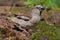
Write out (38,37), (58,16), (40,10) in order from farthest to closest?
1. (58,16)
2. (40,10)
3. (38,37)

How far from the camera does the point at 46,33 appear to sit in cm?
331

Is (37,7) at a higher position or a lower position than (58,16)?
higher

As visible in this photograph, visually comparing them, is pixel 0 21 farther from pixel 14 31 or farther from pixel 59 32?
pixel 59 32

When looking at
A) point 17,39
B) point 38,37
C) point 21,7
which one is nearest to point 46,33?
point 38,37

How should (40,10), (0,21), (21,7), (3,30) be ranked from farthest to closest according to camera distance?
(21,7), (0,21), (40,10), (3,30)

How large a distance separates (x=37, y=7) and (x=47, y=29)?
42 centimetres

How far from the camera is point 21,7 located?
19.0 feet

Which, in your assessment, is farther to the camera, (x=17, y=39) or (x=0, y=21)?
(x=0, y=21)

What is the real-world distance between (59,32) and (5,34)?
797mm

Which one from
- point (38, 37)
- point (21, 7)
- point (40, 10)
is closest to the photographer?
point (38, 37)

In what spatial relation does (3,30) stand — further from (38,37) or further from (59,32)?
(59,32)

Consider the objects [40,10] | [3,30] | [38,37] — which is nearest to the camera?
[38,37]

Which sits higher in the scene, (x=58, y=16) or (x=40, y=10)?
(x=40, y=10)

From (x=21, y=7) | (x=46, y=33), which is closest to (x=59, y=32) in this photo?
(x=46, y=33)
